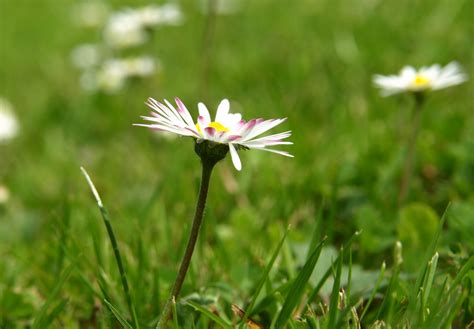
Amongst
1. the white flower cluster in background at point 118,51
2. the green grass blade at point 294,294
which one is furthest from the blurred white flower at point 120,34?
the green grass blade at point 294,294

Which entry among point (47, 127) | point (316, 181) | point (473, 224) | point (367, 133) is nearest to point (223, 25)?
point (47, 127)

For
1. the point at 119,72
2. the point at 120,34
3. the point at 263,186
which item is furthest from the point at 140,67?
the point at 263,186

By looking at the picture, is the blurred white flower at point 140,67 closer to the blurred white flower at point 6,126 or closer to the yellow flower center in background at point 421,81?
the blurred white flower at point 6,126

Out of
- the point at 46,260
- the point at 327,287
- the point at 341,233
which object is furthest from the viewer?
the point at 341,233

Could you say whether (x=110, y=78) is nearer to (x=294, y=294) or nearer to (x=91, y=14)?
(x=294, y=294)

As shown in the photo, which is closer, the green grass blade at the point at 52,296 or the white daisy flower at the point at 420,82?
the green grass blade at the point at 52,296

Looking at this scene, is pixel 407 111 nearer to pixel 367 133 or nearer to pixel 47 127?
pixel 367 133
